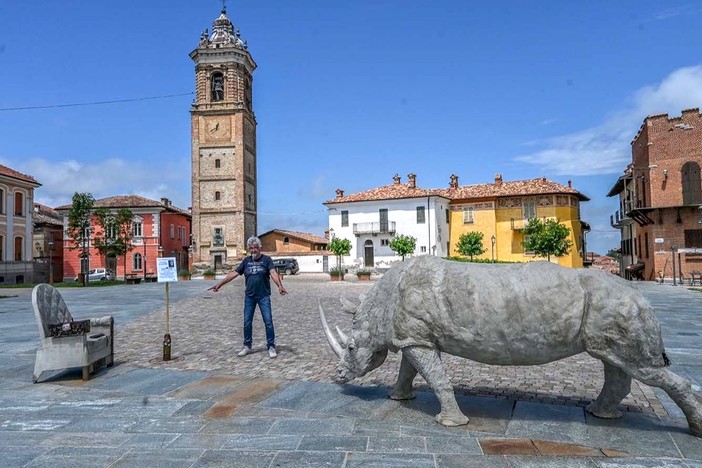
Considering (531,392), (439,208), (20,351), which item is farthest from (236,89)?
(531,392)

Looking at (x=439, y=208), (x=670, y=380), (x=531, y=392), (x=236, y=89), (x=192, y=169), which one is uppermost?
(x=236, y=89)

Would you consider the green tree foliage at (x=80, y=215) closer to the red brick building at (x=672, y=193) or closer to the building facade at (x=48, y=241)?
the building facade at (x=48, y=241)

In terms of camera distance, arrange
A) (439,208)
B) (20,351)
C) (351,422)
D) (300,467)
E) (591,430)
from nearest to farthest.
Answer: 1. (300,467)
2. (591,430)
3. (351,422)
4. (20,351)
5. (439,208)

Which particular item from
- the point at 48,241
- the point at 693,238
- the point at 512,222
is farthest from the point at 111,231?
the point at 693,238

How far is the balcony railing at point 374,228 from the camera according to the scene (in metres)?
52.0

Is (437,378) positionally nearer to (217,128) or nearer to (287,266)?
(287,266)

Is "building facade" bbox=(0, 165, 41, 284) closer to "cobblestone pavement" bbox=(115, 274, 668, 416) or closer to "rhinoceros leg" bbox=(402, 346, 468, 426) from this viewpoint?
"cobblestone pavement" bbox=(115, 274, 668, 416)

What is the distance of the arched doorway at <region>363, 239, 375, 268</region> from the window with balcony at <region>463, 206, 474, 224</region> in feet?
34.0

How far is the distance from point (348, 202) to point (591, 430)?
49.8 m

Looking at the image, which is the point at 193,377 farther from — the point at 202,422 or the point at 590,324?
the point at 590,324

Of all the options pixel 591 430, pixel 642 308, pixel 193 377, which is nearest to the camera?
pixel 642 308

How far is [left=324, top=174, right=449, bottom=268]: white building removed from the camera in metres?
50.9

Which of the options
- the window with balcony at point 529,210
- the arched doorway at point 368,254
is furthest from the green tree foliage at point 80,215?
the window with balcony at point 529,210

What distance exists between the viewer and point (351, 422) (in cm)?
470
